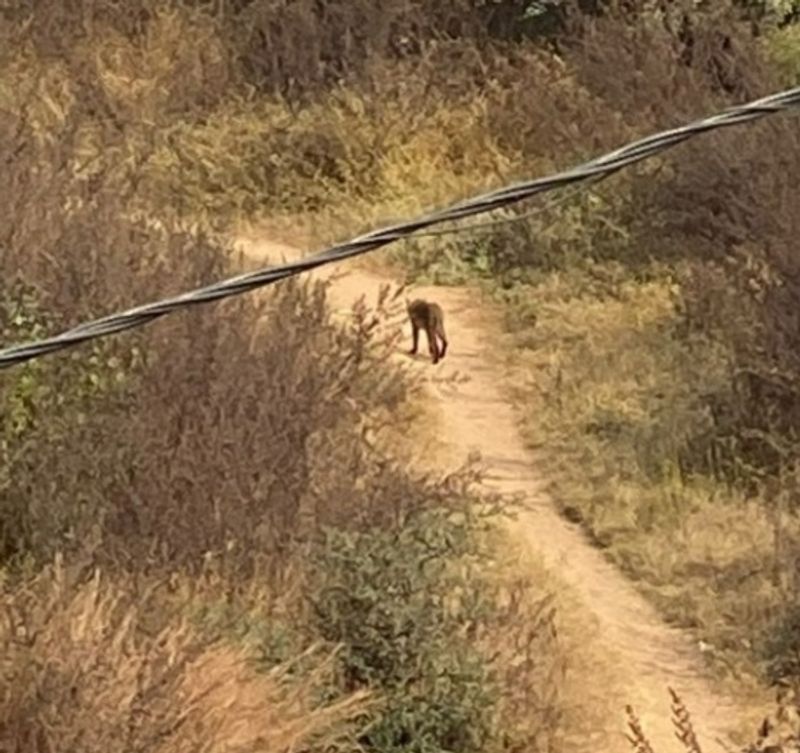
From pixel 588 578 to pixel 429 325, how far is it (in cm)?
256

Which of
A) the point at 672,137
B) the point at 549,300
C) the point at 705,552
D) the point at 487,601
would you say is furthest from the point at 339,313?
the point at 672,137

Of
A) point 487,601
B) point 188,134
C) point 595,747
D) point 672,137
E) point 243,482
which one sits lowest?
point 595,747

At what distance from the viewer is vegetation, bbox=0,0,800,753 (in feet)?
21.1

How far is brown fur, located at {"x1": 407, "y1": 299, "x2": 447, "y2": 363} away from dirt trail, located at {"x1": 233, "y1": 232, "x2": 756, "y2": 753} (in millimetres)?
89

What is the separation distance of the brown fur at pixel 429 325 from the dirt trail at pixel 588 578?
0.29 feet

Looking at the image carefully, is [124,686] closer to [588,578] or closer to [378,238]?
[378,238]

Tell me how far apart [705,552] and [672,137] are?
16.1 ft

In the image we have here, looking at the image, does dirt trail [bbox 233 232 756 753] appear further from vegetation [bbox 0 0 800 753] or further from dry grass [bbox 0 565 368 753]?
dry grass [bbox 0 565 368 753]

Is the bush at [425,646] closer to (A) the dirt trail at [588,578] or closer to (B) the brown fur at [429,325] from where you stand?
(A) the dirt trail at [588,578]

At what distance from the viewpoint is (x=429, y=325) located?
411 inches

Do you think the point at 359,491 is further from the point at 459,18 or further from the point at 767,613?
the point at 459,18

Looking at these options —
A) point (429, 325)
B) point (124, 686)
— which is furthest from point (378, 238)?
point (429, 325)

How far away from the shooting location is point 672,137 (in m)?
3.48

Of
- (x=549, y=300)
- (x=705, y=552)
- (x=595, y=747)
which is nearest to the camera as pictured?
(x=595, y=747)
